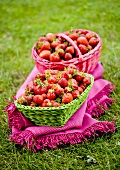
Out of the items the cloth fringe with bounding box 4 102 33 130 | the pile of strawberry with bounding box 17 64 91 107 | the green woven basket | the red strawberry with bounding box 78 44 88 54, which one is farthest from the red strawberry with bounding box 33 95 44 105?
the red strawberry with bounding box 78 44 88 54

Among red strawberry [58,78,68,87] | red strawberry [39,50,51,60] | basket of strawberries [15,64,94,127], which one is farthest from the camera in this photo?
red strawberry [39,50,51,60]

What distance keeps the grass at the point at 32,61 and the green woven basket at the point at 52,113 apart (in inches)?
9.7

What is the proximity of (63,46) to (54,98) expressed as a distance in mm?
802

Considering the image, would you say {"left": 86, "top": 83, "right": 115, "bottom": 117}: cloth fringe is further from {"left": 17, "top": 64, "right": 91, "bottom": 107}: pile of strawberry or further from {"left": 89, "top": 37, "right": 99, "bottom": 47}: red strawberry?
{"left": 89, "top": 37, "right": 99, "bottom": 47}: red strawberry

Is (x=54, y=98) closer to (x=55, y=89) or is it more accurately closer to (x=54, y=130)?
(x=55, y=89)

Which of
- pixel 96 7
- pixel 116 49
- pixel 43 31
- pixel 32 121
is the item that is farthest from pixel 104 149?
pixel 96 7

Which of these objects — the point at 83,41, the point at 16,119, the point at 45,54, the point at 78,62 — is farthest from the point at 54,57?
the point at 16,119

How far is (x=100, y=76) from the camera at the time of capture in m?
3.53

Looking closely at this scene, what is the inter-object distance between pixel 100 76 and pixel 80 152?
46.6 inches

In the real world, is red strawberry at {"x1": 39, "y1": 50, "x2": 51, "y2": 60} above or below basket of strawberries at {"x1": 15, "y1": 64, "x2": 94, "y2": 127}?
above

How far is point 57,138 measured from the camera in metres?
2.70

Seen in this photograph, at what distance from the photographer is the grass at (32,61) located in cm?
252

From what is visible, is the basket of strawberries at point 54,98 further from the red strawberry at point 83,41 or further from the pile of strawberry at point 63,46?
the red strawberry at point 83,41

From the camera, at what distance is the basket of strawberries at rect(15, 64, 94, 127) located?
262 centimetres
